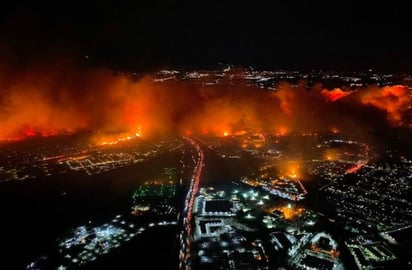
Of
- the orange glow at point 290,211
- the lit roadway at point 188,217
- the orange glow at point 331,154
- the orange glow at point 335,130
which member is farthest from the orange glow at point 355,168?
the lit roadway at point 188,217

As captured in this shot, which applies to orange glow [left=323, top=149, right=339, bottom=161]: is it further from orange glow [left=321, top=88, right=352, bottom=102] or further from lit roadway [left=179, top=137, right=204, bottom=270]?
orange glow [left=321, top=88, right=352, bottom=102]

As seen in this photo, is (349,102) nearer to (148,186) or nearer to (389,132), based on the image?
(389,132)

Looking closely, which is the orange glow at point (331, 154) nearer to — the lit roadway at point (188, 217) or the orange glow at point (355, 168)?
the orange glow at point (355, 168)

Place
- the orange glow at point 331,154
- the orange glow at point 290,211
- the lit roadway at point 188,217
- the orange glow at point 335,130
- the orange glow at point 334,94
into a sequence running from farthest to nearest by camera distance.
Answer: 1. the orange glow at point 334,94
2. the orange glow at point 335,130
3. the orange glow at point 331,154
4. the orange glow at point 290,211
5. the lit roadway at point 188,217

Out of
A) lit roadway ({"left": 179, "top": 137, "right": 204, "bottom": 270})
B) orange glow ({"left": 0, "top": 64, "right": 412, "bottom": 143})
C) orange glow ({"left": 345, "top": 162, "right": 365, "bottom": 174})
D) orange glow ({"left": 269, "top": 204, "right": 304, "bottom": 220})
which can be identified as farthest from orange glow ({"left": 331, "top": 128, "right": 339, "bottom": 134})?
orange glow ({"left": 269, "top": 204, "right": 304, "bottom": 220})

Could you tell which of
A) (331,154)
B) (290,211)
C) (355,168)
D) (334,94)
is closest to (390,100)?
(334,94)

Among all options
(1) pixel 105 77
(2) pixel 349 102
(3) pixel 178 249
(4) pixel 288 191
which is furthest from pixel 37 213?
(2) pixel 349 102
